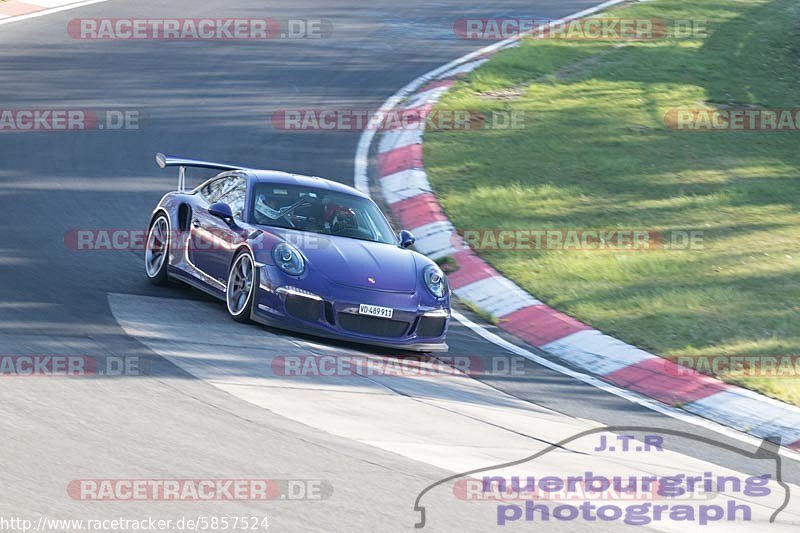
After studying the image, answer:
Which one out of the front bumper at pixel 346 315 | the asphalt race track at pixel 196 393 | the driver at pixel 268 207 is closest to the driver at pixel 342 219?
the driver at pixel 268 207

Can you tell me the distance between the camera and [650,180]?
14.3 metres

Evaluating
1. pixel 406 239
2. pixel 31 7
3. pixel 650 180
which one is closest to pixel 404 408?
pixel 406 239

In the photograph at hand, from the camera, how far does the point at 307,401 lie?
7.43 meters

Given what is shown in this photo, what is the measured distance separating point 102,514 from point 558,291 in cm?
674

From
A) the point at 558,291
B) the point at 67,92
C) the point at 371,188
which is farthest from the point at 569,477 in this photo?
the point at 67,92

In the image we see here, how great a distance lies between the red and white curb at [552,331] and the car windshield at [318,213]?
1.46 metres

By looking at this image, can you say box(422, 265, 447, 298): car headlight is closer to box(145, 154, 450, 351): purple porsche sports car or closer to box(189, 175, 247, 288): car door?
box(145, 154, 450, 351): purple porsche sports car

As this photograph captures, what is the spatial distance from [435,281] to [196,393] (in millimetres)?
2803

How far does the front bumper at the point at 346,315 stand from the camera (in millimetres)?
8891

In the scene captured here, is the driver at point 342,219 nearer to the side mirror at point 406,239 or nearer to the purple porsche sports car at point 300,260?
the purple porsche sports car at point 300,260

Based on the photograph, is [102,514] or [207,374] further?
[207,374]

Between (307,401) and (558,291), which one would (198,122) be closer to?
(558,291)

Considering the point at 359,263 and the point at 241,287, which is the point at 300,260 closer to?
the point at 359,263

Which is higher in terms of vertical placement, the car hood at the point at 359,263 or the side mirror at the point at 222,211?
the side mirror at the point at 222,211
